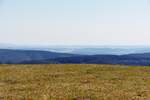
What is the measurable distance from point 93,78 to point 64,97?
1238cm

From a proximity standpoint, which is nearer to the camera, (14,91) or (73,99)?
(73,99)

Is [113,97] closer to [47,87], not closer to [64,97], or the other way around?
[64,97]

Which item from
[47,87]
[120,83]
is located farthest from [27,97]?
[120,83]

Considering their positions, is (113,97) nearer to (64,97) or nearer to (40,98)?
(64,97)

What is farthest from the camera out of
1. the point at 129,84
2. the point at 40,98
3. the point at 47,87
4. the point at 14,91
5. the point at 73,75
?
the point at 73,75

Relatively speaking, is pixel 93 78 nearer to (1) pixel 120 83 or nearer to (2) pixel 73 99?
(1) pixel 120 83

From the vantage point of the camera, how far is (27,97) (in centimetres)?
2230

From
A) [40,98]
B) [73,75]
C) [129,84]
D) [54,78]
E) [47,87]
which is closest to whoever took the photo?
[40,98]

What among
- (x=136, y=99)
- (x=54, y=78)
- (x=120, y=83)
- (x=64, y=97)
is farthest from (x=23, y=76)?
(x=136, y=99)

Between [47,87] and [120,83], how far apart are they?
7885 millimetres

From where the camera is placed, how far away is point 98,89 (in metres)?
26.6

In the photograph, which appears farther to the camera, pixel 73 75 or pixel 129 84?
pixel 73 75

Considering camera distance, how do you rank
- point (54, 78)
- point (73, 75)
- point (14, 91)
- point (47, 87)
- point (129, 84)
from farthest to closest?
1. point (73, 75)
2. point (54, 78)
3. point (129, 84)
4. point (47, 87)
5. point (14, 91)

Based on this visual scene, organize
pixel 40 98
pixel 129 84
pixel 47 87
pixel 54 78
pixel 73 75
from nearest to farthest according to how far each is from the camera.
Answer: pixel 40 98 → pixel 47 87 → pixel 129 84 → pixel 54 78 → pixel 73 75
